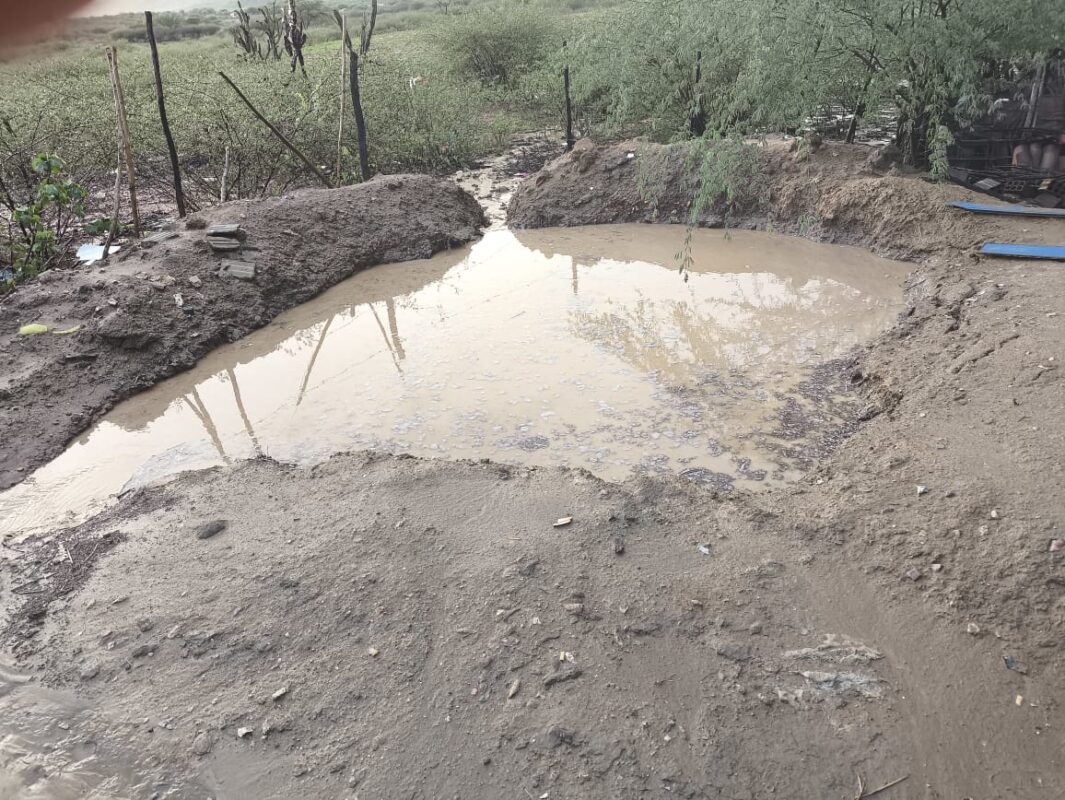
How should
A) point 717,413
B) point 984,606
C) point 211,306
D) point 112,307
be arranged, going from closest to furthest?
point 984,606, point 717,413, point 112,307, point 211,306

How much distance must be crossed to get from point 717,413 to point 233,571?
2.81 metres

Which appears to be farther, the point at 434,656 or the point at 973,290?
the point at 973,290

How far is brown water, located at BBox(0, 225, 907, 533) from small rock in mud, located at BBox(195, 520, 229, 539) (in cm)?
97

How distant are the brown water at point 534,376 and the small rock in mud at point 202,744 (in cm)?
206

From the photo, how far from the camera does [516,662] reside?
240 cm

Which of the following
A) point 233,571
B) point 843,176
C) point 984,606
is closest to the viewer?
point 984,606

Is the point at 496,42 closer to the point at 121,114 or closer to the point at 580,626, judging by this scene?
the point at 121,114

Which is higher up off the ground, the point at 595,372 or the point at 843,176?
the point at 843,176

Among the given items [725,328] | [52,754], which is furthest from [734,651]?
[725,328]

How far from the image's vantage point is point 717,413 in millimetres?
4340

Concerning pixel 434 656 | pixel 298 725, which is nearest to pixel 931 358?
pixel 434 656

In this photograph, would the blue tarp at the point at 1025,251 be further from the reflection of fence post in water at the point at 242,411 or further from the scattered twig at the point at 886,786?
the reflection of fence post in water at the point at 242,411

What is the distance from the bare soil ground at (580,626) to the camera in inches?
83.4

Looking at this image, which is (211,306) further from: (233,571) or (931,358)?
(931,358)
